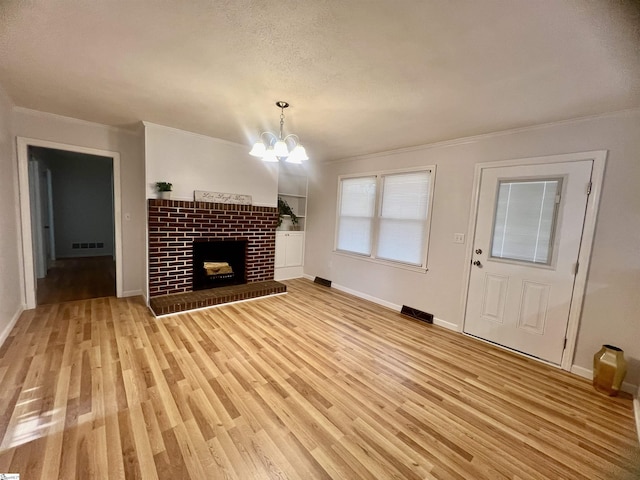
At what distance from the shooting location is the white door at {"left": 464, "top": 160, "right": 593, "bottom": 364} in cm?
248

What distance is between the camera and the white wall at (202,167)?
3400mm

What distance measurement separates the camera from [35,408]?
1.69 metres

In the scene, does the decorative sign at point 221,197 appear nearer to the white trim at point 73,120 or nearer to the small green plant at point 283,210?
the small green plant at point 283,210

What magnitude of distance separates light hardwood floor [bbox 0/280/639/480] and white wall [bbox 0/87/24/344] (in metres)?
0.23

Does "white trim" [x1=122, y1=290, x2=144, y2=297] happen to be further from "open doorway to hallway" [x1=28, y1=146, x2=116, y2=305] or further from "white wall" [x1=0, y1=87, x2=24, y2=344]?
"open doorway to hallway" [x1=28, y1=146, x2=116, y2=305]

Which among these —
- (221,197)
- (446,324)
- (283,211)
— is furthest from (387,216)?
(221,197)

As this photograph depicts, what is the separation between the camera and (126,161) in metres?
3.73

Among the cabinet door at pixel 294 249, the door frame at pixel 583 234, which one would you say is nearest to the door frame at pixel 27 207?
the cabinet door at pixel 294 249

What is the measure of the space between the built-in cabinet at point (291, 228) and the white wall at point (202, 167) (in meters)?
0.67

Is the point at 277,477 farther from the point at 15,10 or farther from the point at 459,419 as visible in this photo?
the point at 15,10

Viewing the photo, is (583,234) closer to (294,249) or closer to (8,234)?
(294,249)

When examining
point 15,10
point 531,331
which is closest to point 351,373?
point 531,331

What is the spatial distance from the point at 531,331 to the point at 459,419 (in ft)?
5.08

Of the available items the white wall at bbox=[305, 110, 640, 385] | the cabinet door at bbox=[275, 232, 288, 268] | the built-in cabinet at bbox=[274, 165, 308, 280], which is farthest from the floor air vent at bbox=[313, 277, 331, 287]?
the cabinet door at bbox=[275, 232, 288, 268]
